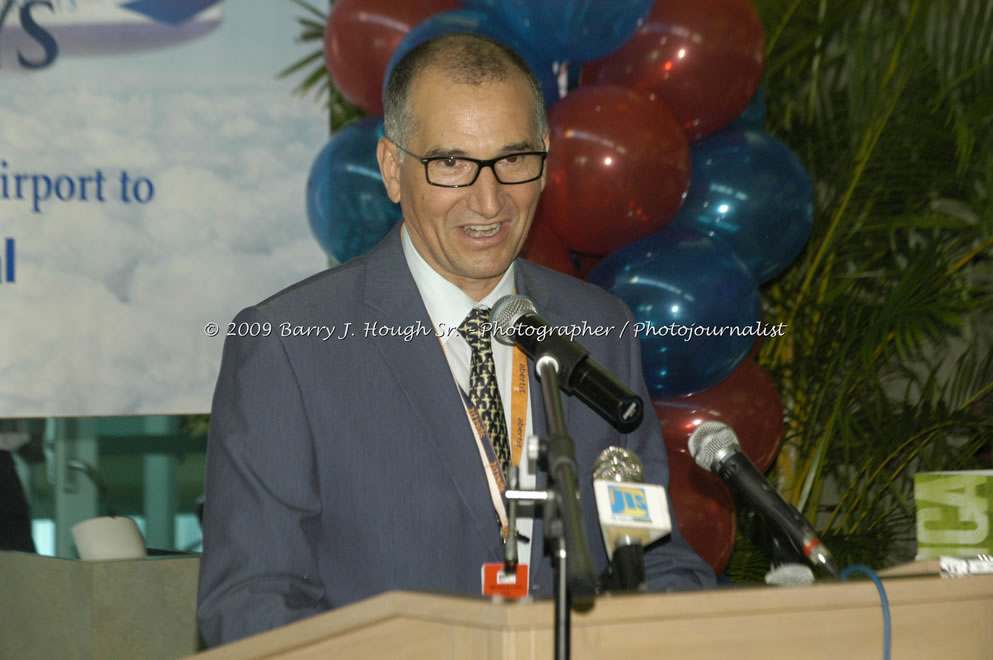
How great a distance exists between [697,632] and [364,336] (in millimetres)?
1061

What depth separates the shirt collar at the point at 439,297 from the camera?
232 cm

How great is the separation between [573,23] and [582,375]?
6.86 feet

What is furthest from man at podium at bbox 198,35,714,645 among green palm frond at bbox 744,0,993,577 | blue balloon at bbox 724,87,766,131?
green palm frond at bbox 744,0,993,577

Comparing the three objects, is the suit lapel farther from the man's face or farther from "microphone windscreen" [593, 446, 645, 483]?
"microphone windscreen" [593, 446, 645, 483]

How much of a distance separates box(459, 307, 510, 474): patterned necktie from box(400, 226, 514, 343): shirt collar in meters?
0.03

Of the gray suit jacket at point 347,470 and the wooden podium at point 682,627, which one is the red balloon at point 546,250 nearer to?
the gray suit jacket at point 347,470

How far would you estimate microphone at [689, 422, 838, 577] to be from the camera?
59.6 inches

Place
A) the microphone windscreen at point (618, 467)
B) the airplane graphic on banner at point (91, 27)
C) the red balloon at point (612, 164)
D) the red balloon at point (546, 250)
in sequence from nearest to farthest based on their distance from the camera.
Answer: the microphone windscreen at point (618, 467), the red balloon at point (612, 164), the red balloon at point (546, 250), the airplane graphic on banner at point (91, 27)

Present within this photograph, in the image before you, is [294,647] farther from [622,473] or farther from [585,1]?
[585,1]

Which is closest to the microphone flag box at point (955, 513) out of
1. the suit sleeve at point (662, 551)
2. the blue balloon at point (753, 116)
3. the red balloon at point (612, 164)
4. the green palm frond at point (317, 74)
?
the suit sleeve at point (662, 551)

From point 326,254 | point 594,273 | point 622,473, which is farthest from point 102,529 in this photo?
point 622,473

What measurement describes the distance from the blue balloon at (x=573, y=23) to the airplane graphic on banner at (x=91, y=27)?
1.05 m

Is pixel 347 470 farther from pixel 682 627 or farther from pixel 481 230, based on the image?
pixel 682 627

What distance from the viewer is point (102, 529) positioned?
131 inches
